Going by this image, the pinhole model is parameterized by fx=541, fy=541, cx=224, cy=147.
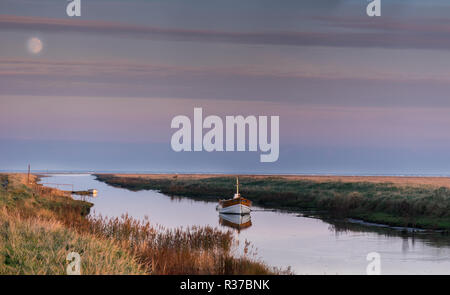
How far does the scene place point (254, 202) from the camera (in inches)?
3248

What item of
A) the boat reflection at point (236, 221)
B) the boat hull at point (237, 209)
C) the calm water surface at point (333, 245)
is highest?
the boat hull at point (237, 209)

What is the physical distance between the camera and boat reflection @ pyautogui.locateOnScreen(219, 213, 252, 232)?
52.3m

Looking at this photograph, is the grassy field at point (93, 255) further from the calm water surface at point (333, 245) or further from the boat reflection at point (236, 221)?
the boat reflection at point (236, 221)

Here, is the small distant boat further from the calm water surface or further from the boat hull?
the calm water surface

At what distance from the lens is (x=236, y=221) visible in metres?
56.3

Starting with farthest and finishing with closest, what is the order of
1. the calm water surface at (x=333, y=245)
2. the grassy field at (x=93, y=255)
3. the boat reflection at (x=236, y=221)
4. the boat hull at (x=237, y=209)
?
1. the boat hull at (x=237, y=209)
2. the boat reflection at (x=236, y=221)
3. the calm water surface at (x=333, y=245)
4. the grassy field at (x=93, y=255)

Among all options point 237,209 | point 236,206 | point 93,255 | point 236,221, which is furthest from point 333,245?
point 93,255

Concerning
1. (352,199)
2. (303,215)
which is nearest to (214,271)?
(303,215)

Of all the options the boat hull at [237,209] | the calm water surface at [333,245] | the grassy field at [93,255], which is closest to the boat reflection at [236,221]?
the calm water surface at [333,245]

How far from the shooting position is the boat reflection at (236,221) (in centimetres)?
5231

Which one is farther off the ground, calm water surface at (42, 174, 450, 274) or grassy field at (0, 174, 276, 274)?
grassy field at (0, 174, 276, 274)

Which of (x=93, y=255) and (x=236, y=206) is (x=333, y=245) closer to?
(x=236, y=206)

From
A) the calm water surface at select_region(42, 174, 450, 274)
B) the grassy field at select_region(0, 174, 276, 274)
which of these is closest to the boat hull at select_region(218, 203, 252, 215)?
the calm water surface at select_region(42, 174, 450, 274)
